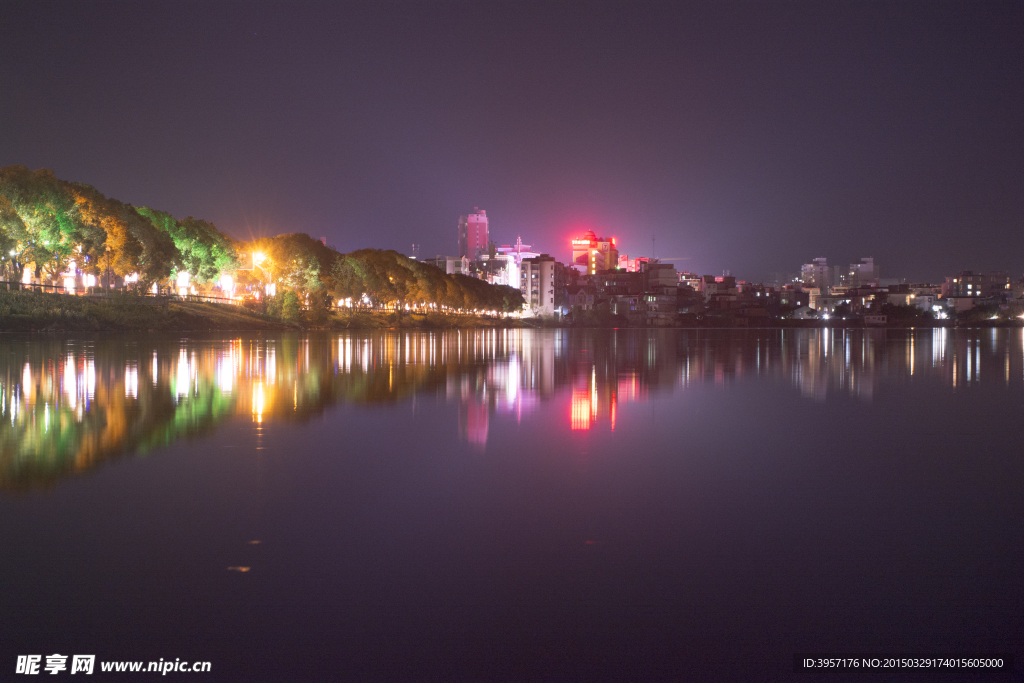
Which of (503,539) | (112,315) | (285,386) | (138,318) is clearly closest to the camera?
(503,539)

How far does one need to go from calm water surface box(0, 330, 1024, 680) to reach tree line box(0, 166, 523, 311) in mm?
48279

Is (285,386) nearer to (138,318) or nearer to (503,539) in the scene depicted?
(503,539)

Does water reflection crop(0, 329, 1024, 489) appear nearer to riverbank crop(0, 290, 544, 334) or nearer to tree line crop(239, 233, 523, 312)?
riverbank crop(0, 290, 544, 334)

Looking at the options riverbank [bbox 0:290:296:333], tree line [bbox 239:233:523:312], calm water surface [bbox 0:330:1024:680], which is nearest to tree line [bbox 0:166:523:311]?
tree line [bbox 239:233:523:312]

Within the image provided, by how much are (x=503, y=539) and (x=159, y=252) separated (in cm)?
6873

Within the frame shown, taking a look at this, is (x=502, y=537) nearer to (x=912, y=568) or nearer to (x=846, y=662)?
(x=846, y=662)

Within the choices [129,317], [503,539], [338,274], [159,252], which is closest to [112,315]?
[129,317]

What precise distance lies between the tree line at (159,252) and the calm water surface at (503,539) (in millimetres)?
48279

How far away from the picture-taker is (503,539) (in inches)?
231

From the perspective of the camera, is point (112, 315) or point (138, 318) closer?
point (112, 315)

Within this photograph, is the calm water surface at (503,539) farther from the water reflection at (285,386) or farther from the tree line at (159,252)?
the tree line at (159,252)

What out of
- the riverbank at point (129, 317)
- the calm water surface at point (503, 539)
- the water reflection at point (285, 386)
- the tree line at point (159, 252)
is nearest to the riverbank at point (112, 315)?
the riverbank at point (129, 317)

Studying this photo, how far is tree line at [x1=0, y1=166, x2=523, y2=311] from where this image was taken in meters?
52.5

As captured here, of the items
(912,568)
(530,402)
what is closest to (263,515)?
(912,568)
